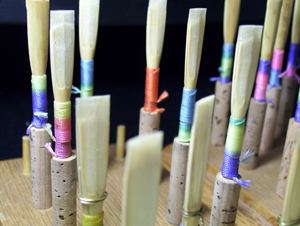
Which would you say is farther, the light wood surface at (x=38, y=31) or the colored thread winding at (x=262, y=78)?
the colored thread winding at (x=262, y=78)

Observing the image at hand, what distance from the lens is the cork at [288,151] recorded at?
0.81m

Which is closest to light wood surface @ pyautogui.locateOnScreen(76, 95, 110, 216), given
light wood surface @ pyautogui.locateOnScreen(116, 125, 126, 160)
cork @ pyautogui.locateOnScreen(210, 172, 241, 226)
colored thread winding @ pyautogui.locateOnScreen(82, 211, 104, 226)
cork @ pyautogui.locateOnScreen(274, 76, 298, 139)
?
colored thread winding @ pyautogui.locateOnScreen(82, 211, 104, 226)

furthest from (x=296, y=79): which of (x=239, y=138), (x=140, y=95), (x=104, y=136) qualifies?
(x=104, y=136)

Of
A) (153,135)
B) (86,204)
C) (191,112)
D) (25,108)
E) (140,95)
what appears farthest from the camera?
(140,95)

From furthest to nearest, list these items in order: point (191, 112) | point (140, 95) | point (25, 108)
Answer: point (140, 95) → point (25, 108) → point (191, 112)

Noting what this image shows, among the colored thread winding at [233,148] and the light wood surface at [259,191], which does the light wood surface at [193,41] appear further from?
the light wood surface at [259,191]

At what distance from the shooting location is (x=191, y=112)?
670mm

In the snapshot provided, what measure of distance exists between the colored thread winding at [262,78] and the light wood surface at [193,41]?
0.32 m

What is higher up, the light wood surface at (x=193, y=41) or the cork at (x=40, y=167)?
the light wood surface at (x=193, y=41)

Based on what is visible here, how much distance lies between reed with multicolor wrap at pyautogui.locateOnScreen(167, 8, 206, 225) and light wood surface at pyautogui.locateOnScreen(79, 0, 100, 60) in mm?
221

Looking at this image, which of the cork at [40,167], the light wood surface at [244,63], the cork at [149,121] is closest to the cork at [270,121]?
the cork at [149,121]

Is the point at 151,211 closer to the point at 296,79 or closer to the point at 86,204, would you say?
the point at 86,204

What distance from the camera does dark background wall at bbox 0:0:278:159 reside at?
2.80 feet

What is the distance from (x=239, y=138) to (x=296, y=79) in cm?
58
